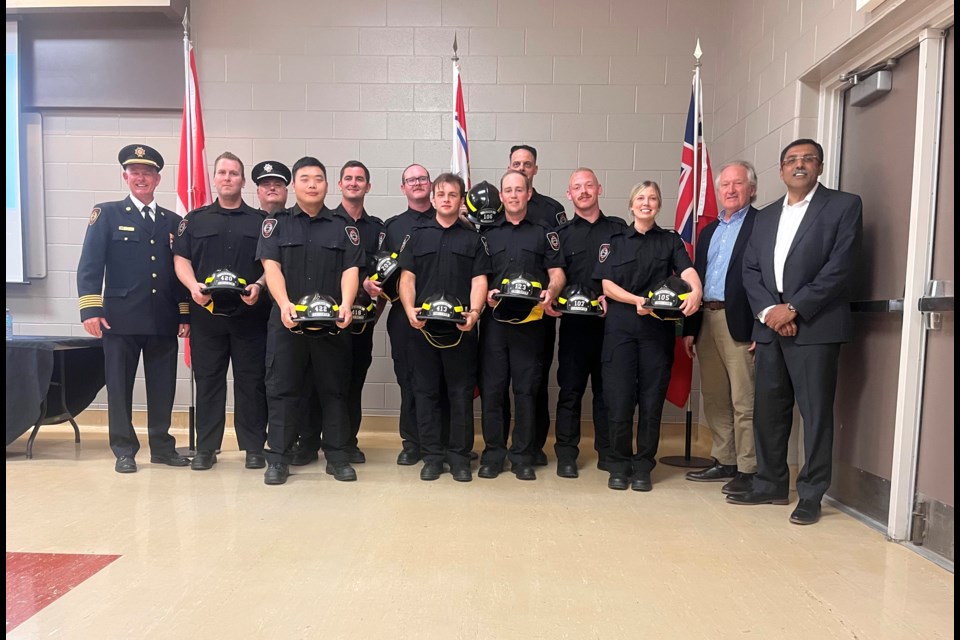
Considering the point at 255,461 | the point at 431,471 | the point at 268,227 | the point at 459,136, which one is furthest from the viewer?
the point at 459,136

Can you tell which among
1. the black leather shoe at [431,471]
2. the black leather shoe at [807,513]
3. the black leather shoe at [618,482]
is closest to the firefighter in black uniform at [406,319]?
the black leather shoe at [431,471]

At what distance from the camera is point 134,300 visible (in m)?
3.94

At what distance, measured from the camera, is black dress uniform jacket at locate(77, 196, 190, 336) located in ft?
12.8

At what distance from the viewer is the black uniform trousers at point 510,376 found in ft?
12.2

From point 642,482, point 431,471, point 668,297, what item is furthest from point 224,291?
point 642,482

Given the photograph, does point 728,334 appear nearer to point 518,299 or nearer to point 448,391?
point 518,299

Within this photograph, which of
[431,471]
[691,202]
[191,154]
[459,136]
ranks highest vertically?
[459,136]

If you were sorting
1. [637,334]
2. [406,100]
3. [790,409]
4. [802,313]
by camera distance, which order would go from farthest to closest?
1. [406,100]
2. [637,334]
3. [790,409]
4. [802,313]

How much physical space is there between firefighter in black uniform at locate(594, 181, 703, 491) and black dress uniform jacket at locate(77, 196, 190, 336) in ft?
8.41

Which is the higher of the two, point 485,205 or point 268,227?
point 485,205

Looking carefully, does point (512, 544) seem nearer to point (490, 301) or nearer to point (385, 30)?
point (490, 301)

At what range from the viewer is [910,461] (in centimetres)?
287

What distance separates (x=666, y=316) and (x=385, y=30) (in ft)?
10.6

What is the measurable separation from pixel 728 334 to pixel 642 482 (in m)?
0.92
